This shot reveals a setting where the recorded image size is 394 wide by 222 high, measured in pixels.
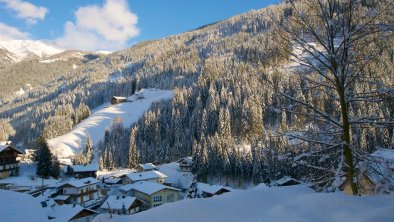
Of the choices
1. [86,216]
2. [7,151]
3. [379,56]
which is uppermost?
[379,56]

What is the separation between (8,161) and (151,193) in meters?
29.5

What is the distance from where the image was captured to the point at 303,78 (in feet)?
28.4

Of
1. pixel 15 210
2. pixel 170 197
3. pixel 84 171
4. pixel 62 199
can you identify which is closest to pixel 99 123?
pixel 84 171

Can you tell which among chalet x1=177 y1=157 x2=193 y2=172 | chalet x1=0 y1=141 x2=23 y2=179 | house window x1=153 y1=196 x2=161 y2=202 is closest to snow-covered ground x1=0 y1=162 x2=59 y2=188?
chalet x1=0 y1=141 x2=23 y2=179

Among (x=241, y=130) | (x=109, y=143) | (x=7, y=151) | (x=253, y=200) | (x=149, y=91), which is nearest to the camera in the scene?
(x=253, y=200)

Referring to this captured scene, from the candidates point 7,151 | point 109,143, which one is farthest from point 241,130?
point 7,151

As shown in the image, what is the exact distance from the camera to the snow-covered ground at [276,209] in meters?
6.68

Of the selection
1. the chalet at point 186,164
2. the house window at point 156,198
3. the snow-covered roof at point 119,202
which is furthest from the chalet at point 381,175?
the chalet at point 186,164

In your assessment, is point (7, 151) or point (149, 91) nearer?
point (7, 151)

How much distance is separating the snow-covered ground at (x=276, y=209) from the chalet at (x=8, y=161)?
60.8 m

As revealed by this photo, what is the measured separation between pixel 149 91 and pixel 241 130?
267 ft

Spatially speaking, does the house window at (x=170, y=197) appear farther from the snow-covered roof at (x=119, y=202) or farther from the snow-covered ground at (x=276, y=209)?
the snow-covered ground at (x=276, y=209)

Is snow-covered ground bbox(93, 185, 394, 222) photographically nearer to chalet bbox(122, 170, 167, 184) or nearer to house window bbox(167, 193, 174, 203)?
house window bbox(167, 193, 174, 203)

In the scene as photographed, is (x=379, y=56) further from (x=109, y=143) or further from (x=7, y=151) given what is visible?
(x=109, y=143)
